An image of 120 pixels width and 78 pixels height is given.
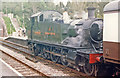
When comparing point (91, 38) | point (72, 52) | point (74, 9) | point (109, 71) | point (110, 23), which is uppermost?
point (74, 9)

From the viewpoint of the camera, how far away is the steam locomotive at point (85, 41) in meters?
6.67

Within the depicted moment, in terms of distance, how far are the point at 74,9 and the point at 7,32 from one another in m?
19.3

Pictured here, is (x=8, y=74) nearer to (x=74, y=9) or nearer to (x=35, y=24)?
(x=35, y=24)

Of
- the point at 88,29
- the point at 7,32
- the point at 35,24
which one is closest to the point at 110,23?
the point at 88,29

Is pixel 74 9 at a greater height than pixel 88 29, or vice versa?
pixel 74 9

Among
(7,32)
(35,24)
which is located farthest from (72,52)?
(7,32)

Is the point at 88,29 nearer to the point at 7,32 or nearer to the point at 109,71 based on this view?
the point at 109,71

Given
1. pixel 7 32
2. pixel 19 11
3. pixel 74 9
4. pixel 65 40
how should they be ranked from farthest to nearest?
1. pixel 19 11
2. pixel 7 32
3. pixel 74 9
4. pixel 65 40

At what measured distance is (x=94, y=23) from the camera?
9.19 m

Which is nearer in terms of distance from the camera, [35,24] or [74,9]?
[35,24]

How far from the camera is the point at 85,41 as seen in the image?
9.34m

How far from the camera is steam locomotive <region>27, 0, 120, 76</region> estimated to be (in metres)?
6.67

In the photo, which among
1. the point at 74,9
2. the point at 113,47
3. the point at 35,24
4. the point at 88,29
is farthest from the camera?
the point at 74,9

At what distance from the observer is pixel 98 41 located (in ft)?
30.9
